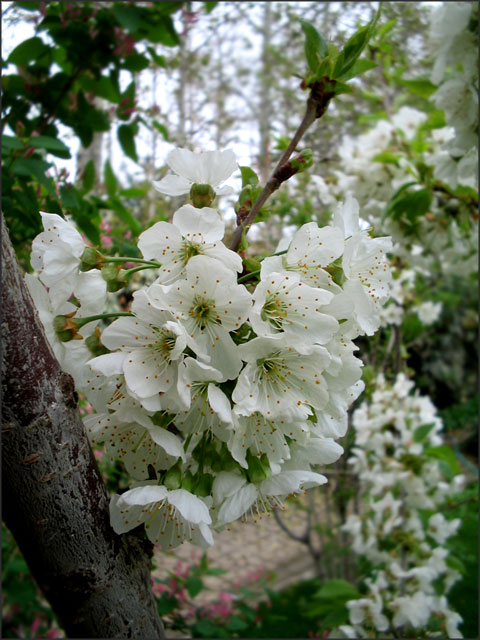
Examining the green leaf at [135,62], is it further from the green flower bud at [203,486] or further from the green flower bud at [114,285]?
the green flower bud at [203,486]

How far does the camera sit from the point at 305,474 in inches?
29.0

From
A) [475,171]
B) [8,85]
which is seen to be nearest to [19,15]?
[8,85]

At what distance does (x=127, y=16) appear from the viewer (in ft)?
5.13

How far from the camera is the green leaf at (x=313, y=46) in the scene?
83cm

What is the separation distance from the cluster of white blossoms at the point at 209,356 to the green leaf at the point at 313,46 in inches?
9.2

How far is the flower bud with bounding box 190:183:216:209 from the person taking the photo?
76 cm

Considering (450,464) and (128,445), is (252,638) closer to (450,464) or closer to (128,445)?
(450,464)

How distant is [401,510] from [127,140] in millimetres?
1912

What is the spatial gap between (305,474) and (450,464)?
1738 mm

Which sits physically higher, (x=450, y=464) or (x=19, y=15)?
(x=19, y=15)

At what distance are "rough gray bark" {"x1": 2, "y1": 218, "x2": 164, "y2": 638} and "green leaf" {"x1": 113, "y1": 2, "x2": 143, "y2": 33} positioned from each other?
3.71 ft

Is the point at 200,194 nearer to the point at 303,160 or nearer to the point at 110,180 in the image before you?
the point at 303,160

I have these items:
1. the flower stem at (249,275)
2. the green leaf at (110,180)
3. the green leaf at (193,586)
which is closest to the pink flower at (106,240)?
the green leaf at (110,180)

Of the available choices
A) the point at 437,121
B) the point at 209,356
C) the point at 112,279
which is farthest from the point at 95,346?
the point at 437,121
